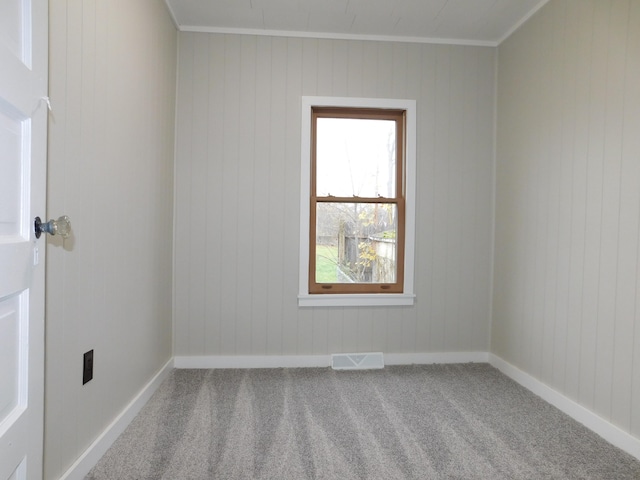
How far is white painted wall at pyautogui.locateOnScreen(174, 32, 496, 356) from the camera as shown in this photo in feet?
10.4

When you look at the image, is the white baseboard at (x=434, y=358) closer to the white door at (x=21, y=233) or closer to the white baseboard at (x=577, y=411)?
the white baseboard at (x=577, y=411)

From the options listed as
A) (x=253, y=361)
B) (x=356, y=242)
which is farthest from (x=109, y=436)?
(x=356, y=242)

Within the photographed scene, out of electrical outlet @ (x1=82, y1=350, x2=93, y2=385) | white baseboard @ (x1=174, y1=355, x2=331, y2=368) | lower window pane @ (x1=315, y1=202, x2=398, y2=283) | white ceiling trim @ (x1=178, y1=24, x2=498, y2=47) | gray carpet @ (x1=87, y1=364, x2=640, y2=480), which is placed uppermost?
white ceiling trim @ (x1=178, y1=24, x2=498, y2=47)

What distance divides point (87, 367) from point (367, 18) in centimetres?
281

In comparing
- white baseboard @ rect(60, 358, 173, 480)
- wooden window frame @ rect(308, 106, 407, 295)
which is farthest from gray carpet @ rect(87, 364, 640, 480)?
wooden window frame @ rect(308, 106, 407, 295)

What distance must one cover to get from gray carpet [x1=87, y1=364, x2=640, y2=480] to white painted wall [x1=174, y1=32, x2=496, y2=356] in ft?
1.38

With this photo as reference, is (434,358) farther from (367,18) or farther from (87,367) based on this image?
(367,18)

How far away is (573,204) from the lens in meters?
2.45

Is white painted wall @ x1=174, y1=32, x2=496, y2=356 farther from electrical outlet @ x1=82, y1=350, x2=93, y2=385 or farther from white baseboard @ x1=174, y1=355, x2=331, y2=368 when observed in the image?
electrical outlet @ x1=82, y1=350, x2=93, y2=385

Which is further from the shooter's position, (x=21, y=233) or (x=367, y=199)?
(x=367, y=199)

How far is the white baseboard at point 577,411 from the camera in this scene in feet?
6.65

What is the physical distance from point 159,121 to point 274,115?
2.84ft

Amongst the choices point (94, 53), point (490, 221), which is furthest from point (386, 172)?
point (94, 53)

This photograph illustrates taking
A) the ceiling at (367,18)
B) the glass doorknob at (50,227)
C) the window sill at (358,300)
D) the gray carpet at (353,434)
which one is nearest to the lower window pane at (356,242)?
the window sill at (358,300)
